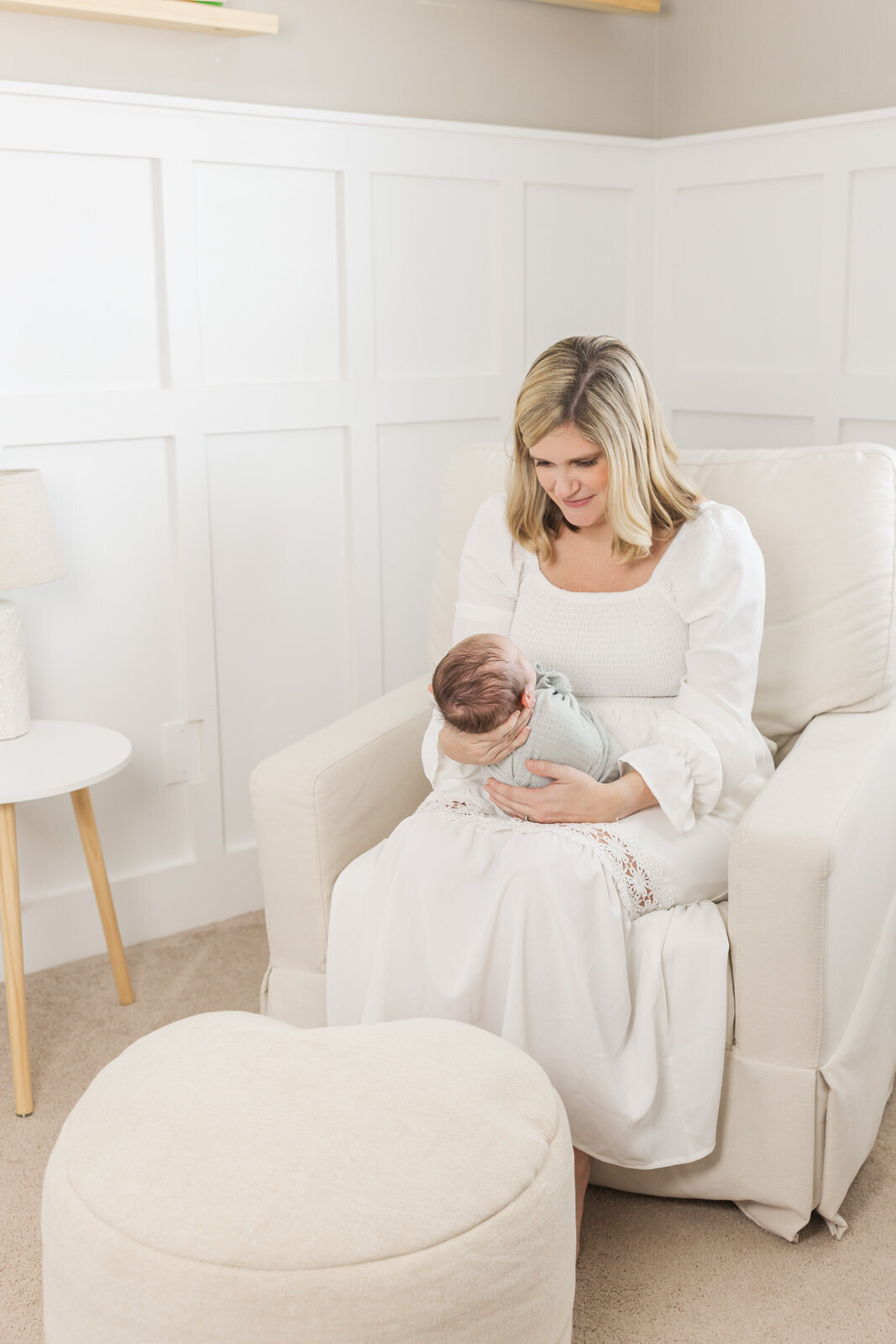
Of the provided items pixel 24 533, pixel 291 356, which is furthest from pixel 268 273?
pixel 24 533

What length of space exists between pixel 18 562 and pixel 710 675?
3.77 ft

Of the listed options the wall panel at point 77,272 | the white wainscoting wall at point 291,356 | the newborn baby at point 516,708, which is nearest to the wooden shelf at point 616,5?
the white wainscoting wall at point 291,356

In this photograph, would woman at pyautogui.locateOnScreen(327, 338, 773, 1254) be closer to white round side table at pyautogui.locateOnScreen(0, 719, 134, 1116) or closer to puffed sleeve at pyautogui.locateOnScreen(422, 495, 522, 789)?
puffed sleeve at pyautogui.locateOnScreen(422, 495, 522, 789)

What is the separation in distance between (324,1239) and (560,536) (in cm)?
119

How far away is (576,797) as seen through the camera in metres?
1.73

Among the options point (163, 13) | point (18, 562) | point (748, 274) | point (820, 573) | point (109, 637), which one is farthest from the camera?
point (748, 274)

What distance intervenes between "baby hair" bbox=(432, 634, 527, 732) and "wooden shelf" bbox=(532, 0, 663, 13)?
70.2 inches

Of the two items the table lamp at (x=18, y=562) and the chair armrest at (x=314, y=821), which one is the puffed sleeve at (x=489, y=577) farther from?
the table lamp at (x=18, y=562)

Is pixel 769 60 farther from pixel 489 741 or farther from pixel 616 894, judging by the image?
pixel 616 894

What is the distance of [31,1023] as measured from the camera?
7.57 feet

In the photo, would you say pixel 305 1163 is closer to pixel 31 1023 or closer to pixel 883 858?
pixel 883 858

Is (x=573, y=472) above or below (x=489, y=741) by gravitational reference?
above

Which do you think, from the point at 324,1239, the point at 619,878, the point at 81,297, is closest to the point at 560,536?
the point at 619,878

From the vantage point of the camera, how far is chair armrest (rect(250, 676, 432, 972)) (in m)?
1.82
